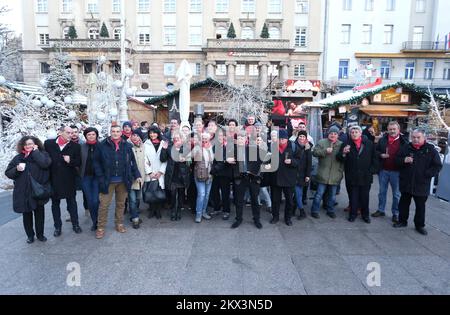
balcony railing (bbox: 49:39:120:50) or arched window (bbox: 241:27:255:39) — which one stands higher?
arched window (bbox: 241:27:255:39)

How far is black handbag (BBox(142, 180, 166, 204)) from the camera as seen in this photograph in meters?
5.59

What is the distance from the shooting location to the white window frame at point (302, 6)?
35.5 m

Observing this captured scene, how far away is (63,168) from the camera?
4.89 m

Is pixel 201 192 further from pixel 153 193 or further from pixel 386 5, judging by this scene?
pixel 386 5

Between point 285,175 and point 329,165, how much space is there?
114cm

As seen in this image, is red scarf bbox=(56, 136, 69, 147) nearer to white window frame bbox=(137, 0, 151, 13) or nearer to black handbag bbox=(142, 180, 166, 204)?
black handbag bbox=(142, 180, 166, 204)

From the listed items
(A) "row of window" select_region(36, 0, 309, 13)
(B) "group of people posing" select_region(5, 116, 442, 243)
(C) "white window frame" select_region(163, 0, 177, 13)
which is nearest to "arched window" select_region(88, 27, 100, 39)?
(A) "row of window" select_region(36, 0, 309, 13)

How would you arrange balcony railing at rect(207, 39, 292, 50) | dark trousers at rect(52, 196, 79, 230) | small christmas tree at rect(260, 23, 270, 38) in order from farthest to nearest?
small christmas tree at rect(260, 23, 270, 38), balcony railing at rect(207, 39, 292, 50), dark trousers at rect(52, 196, 79, 230)

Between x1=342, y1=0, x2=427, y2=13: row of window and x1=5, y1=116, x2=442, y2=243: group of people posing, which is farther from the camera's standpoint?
x1=342, y1=0, x2=427, y2=13: row of window

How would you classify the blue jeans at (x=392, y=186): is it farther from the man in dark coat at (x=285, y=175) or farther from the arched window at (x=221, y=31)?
the arched window at (x=221, y=31)

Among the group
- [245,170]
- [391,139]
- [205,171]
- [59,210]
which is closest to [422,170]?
[391,139]

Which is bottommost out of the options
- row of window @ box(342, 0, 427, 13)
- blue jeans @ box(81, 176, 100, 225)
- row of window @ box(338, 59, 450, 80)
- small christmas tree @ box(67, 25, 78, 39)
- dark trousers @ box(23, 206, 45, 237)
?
dark trousers @ box(23, 206, 45, 237)

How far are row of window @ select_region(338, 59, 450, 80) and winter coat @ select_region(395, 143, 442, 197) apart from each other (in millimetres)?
32349
